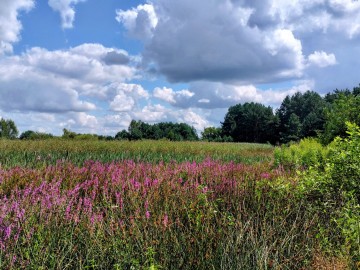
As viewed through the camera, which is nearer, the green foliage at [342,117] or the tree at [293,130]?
the green foliage at [342,117]

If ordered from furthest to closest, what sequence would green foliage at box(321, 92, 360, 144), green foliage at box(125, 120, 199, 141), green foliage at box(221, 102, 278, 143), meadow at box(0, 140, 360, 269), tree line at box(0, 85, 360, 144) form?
green foliage at box(221, 102, 278, 143) → tree line at box(0, 85, 360, 144) → green foliage at box(125, 120, 199, 141) → green foliage at box(321, 92, 360, 144) → meadow at box(0, 140, 360, 269)

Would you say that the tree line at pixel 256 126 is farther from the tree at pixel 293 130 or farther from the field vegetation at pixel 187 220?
the field vegetation at pixel 187 220

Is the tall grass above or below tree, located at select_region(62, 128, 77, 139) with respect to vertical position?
below

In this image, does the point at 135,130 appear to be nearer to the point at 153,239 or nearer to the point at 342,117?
the point at 342,117

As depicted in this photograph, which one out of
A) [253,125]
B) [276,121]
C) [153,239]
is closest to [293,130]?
[276,121]

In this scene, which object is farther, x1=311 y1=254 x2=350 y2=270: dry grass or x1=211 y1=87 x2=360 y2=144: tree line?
x1=211 y1=87 x2=360 y2=144: tree line

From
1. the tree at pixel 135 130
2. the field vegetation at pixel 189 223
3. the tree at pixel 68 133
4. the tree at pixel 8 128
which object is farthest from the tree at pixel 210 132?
the field vegetation at pixel 189 223

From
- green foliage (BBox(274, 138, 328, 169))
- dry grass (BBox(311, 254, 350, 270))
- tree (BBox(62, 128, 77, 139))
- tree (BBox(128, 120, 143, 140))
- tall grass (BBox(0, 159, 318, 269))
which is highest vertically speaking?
tree (BBox(128, 120, 143, 140))

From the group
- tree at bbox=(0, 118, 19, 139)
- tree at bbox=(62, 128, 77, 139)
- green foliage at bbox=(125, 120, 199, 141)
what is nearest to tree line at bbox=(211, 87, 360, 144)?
green foliage at bbox=(125, 120, 199, 141)

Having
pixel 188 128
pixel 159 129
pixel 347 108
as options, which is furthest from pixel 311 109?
pixel 347 108

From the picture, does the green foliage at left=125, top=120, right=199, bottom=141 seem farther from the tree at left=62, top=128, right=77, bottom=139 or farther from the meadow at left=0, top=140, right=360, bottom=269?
the meadow at left=0, top=140, right=360, bottom=269

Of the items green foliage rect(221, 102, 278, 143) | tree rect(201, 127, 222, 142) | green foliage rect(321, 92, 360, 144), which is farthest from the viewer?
tree rect(201, 127, 222, 142)

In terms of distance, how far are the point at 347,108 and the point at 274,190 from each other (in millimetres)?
10480

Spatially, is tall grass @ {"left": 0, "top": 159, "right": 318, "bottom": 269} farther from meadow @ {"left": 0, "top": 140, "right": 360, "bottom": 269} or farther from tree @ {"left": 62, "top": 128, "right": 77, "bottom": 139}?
tree @ {"left": 62, "top": 128, "right": 77, "bottom": 139}
